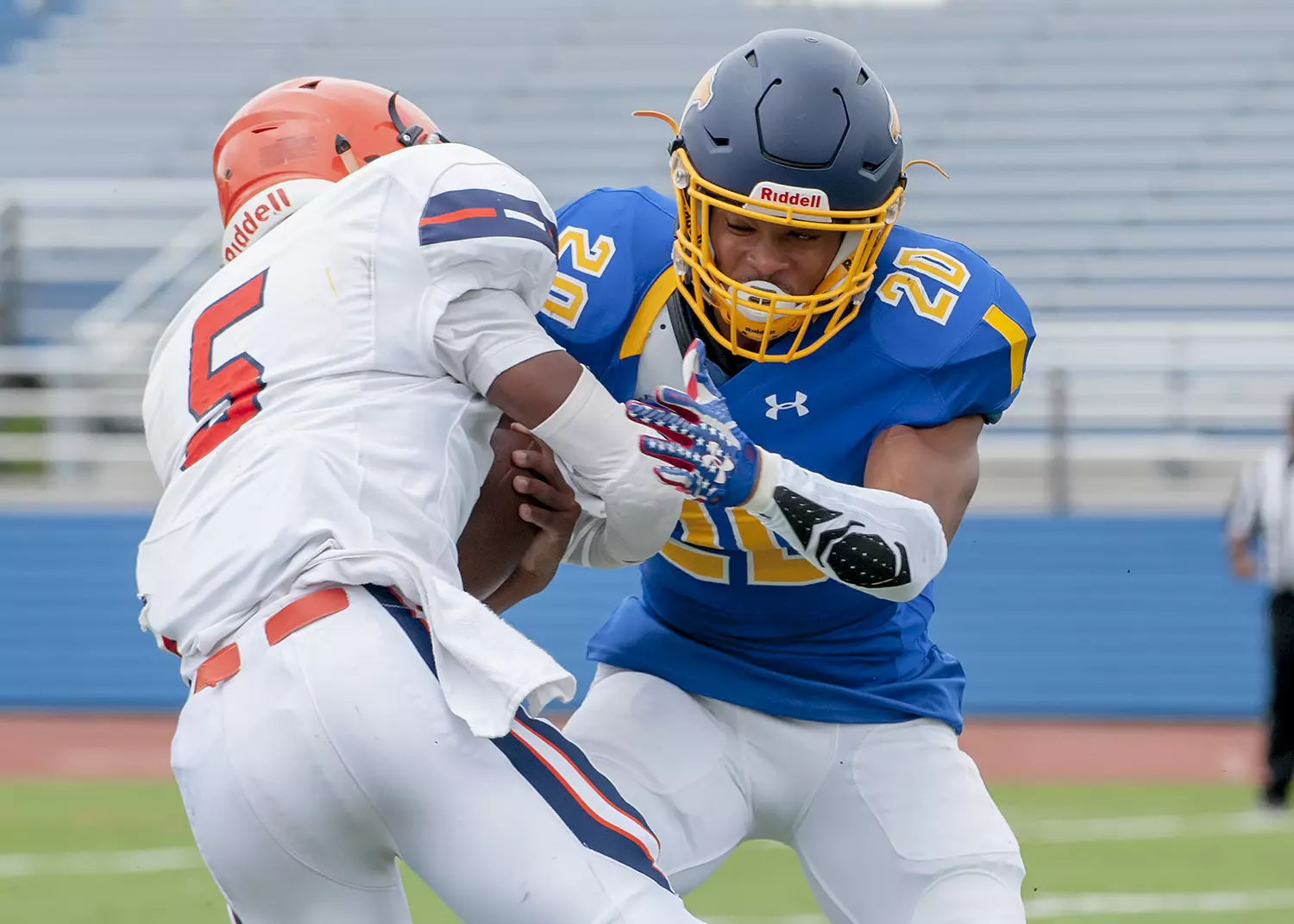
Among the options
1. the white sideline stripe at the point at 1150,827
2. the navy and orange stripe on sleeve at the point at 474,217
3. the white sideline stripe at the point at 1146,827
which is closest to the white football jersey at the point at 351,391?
the navy and orange stripe on sleeve at the point at 474,217

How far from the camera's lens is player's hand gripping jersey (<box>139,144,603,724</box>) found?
222 centimetres

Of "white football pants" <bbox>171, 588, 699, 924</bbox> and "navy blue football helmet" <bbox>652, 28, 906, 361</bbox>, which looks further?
"navy blue football helmet" <bbox>652, 28, 906, 361</bbox>

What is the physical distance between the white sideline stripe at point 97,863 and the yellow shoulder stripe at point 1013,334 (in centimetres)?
420

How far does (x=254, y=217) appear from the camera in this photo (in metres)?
2.72

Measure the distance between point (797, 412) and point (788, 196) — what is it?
13.8 inches

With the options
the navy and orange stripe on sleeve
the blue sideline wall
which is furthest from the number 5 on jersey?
the blue sideline wall

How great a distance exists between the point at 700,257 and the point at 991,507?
7.20 meters

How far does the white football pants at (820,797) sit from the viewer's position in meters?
2.85

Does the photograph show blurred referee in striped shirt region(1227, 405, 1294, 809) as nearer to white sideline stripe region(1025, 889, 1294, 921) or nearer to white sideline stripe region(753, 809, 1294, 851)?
white sideline stripe region(753, 809, 1294, 851)

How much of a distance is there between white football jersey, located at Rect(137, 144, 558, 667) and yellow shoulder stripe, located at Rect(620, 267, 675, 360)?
543 mm

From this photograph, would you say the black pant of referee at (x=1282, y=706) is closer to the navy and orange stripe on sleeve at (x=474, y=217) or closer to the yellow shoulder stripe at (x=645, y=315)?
the yellow shoulder stripe at (x=645, y=315)

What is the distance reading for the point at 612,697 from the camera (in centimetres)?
305

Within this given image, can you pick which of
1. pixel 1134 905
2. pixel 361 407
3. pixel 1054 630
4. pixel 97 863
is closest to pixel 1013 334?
pixel 361 407

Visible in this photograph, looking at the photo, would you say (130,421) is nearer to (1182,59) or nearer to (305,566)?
(1182,59)
